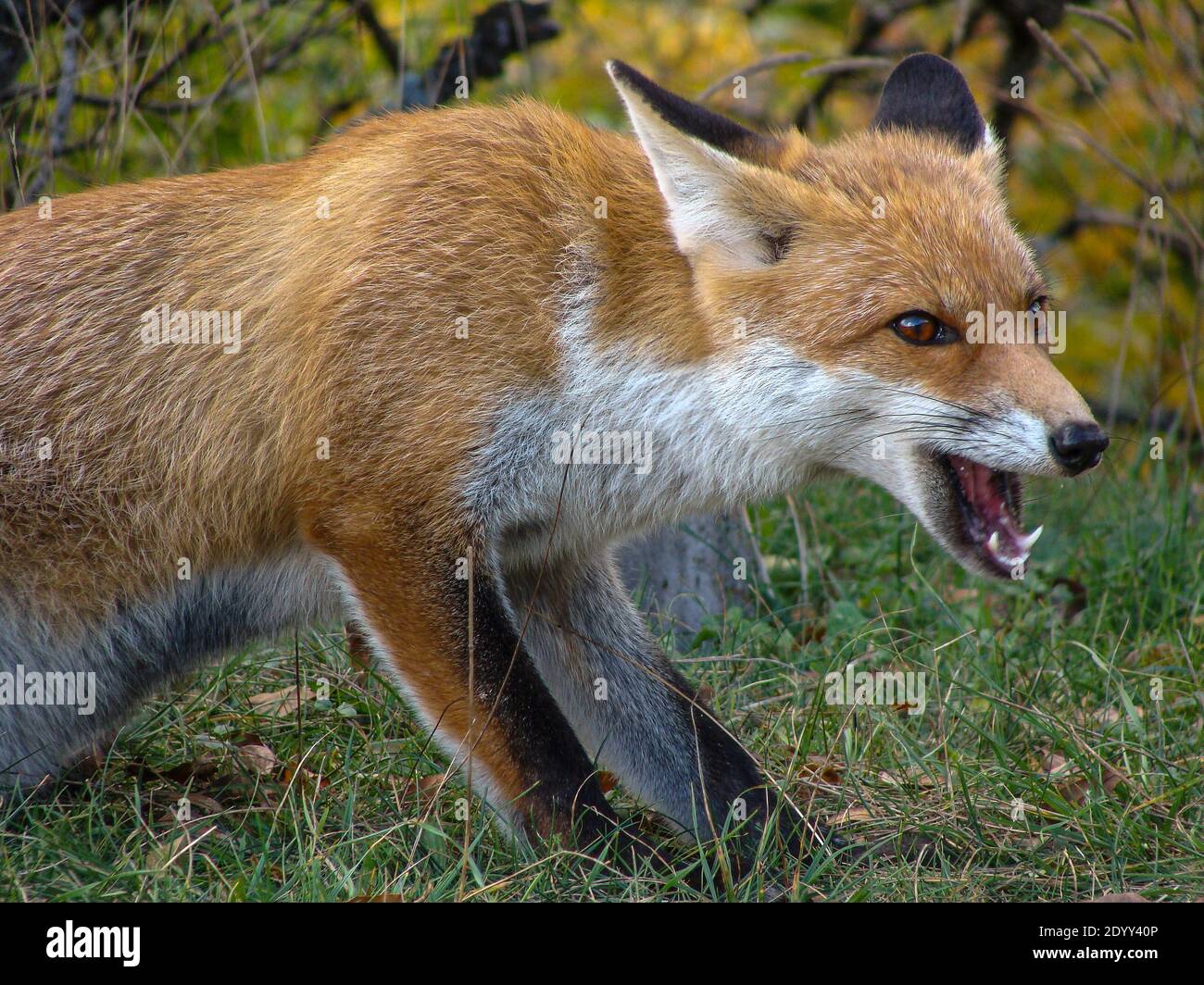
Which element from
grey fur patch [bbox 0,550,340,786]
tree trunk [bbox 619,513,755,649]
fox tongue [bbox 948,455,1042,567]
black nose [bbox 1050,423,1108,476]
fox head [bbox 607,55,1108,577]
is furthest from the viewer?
tree trunk [bbox 619,513,755,649]

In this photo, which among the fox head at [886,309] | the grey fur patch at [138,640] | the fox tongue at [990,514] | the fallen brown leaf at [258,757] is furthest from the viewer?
the fallen brown leaf at [258,757]

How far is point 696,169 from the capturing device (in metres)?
4.16

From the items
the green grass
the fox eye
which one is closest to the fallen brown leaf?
the green grass

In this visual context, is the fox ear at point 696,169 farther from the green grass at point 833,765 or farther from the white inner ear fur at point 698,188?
the green grass at point 833,765

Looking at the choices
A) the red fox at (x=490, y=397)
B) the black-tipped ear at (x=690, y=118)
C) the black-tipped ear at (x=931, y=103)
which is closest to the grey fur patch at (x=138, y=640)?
the red fox at (x=490, y=397)

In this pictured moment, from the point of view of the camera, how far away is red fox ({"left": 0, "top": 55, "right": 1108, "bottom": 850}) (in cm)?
403

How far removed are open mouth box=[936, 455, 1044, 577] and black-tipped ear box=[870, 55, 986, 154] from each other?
142 centimetres

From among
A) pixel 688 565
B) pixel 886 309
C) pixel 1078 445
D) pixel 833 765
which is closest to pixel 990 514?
pixel 1078 445

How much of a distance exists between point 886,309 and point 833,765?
5.97 feet

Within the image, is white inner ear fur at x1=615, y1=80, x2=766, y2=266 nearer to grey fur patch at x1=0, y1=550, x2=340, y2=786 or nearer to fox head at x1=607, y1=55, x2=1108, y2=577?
fox head at x1=607, y1=55, x2=1108, y2=577

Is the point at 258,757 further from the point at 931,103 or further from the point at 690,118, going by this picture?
the point at 931,103

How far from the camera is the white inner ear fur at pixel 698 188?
4109mm

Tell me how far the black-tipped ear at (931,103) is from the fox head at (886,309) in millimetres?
558
